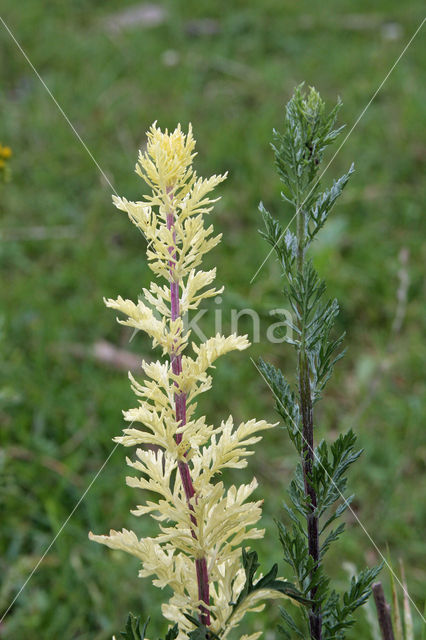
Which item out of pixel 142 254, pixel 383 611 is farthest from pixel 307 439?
pixel 142 254

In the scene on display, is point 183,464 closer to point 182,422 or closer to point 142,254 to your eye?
point 182,422

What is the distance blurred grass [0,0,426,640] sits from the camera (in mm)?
2869

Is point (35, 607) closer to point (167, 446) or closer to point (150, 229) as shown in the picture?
point (167, 446)

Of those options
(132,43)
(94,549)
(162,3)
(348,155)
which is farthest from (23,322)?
(162,3)

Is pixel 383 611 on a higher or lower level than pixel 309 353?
lower

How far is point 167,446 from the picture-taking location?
1.22 metres

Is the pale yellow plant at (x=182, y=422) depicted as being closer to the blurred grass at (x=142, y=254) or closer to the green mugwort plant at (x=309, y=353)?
the green mugwort plant at (x=309, y=353)

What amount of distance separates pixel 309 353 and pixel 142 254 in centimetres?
326

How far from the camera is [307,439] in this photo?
1265mm

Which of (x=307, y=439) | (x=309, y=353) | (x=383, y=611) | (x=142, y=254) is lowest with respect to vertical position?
(x=383, y=611)

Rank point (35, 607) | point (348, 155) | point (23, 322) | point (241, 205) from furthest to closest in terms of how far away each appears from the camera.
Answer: point (348, 155) < point (241, 205) < point (23, 322) < point (35, 607)

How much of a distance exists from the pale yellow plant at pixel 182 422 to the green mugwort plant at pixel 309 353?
0.09 meters

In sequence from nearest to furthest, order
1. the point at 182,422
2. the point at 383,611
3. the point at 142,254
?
the point at 182,422
the point at 383,611
the point at 142,254

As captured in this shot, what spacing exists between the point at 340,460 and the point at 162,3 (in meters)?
6.76
